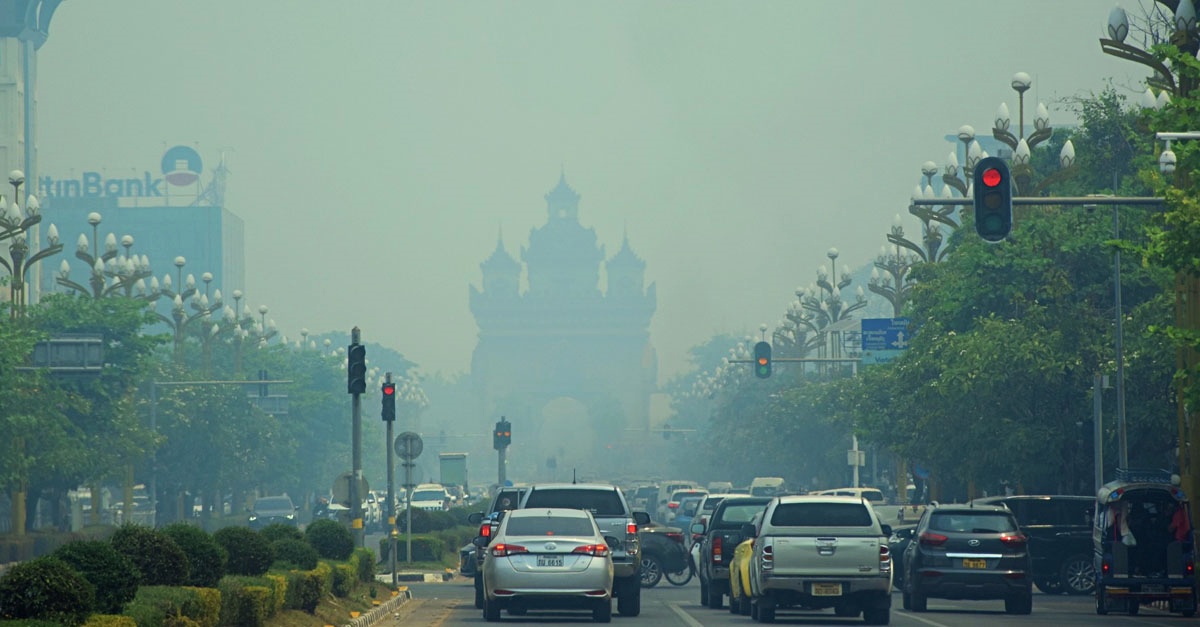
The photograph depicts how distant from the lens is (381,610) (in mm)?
28125

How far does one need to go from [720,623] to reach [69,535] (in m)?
34.0

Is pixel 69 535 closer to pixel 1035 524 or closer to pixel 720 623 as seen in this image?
pixel 1035 524

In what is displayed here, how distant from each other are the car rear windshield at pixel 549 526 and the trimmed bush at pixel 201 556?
5081 millimetres

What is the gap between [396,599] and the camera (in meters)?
31.1

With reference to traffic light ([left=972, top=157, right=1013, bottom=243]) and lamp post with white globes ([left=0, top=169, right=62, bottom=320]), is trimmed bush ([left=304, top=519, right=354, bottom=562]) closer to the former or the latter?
traffic light ([left=972, top=157, right=1013, bottom=243])

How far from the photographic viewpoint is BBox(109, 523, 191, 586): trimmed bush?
19797 millimetres

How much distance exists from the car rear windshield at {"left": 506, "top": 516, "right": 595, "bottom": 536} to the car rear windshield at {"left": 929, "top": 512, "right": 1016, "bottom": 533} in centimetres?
706

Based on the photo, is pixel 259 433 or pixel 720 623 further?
pixel 259 433

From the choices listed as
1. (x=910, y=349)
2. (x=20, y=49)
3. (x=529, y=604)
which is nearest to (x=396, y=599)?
(x=529, y=604)

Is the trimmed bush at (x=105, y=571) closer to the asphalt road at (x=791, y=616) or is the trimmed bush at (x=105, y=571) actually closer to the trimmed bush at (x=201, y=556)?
the trimmed bush at (x=201, y=556)

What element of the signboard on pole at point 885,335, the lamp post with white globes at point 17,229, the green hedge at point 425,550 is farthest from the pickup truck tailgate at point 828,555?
the signboard on pole at point 885,335

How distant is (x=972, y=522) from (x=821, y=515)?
16.0 ft

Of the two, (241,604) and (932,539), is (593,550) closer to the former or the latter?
(241,604)

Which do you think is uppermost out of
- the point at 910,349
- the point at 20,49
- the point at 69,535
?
the point at 20,49
